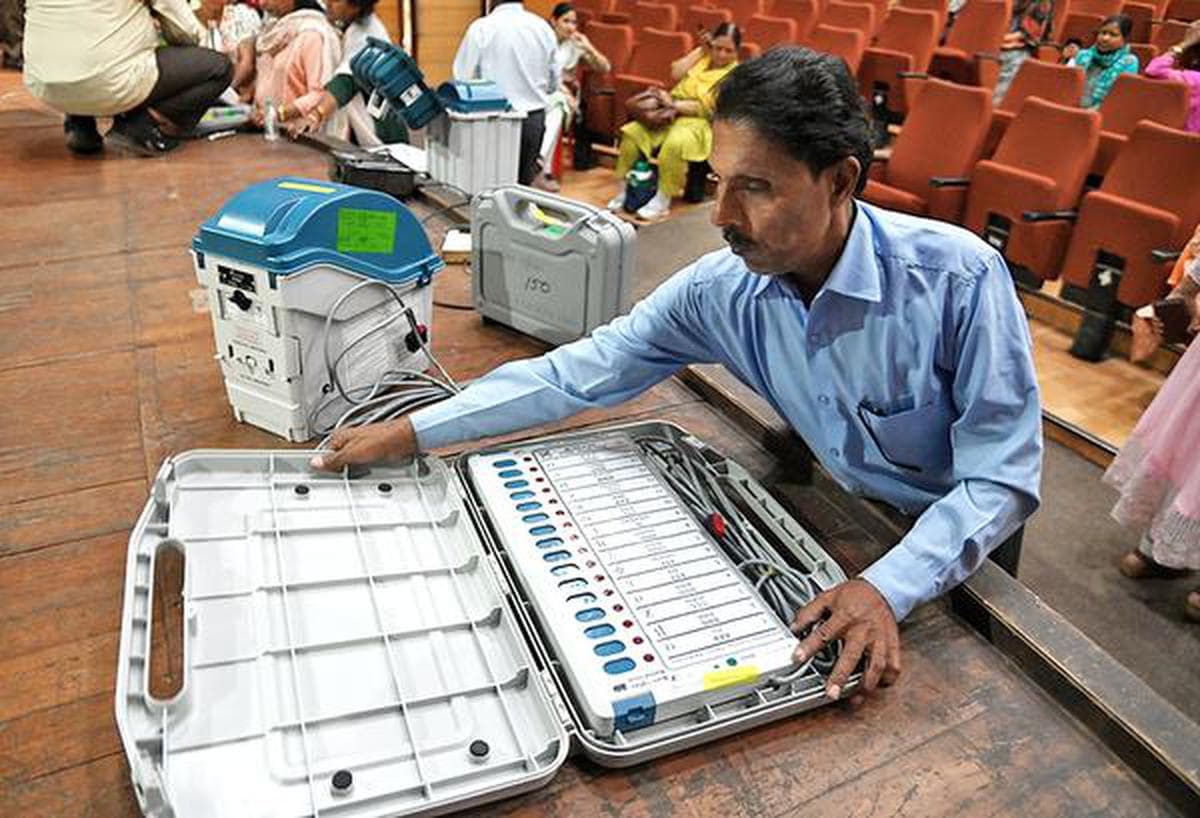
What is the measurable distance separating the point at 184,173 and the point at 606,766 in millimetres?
2111

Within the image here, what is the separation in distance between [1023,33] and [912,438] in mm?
4692

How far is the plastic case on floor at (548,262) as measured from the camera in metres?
1.28

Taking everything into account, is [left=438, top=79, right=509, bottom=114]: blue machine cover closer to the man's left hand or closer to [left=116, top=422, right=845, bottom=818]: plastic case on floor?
[left=116, top=422, right=845, bottom=818]: plastic case on floor

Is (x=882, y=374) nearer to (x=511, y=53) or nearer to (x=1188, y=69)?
(x=511, y=53)

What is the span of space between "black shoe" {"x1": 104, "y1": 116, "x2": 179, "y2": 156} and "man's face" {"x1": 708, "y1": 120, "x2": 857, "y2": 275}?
214cm

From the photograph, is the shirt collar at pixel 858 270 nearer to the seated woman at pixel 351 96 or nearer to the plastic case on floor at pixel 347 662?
the plastic case on floor at pixel 347 662

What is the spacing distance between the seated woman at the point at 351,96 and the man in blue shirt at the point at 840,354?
191 cm

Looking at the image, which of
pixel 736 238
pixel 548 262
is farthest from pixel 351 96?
pixel 736 238

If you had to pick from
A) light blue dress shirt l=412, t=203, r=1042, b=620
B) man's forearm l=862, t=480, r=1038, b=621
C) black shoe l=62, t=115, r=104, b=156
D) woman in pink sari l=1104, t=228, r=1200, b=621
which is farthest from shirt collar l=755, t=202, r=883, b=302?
black shoe l=62, t=115, r=104, b=156

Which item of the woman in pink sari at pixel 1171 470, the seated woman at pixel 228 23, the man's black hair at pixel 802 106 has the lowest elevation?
the woman in pink sari at pixel 1171 470

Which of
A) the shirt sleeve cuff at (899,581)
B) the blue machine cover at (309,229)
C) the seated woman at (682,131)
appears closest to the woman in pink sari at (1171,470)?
the shirt sleeve cuff at (899,581)

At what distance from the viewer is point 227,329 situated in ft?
3.48

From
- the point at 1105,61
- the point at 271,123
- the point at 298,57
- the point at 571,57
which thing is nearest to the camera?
the point at 271,123

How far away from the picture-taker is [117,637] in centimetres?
78
